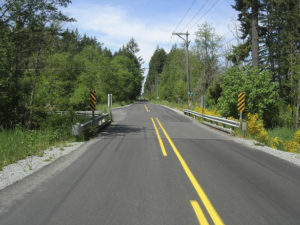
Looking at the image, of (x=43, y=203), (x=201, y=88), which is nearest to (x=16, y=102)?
(x=43, y=203)

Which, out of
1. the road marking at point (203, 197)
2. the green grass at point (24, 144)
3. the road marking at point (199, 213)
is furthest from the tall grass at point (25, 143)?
the road marking at point (199, 213)

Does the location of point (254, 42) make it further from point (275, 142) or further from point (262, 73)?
point (275, 142)

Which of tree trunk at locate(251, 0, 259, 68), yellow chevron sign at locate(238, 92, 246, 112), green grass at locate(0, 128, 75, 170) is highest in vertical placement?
tree trunk at locate(251, 0, 259, 68)

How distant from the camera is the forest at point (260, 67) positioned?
710 inches

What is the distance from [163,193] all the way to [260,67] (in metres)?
32.5

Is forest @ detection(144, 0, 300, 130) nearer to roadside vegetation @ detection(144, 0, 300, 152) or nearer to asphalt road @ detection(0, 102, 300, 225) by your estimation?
roadside vegetation @ detection(144, 0, 300, 152)

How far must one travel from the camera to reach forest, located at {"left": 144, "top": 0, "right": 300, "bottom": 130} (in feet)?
59.2

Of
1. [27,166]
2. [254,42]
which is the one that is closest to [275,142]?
[254,42]

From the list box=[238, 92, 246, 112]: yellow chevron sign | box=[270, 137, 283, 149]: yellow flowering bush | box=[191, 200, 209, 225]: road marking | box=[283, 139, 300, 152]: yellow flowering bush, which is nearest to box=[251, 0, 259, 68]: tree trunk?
box=[238, 92, 246, 112]: yellow chevron sign

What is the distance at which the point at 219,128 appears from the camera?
635 inches

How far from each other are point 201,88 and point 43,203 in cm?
4174

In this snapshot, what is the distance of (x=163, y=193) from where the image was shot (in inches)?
185

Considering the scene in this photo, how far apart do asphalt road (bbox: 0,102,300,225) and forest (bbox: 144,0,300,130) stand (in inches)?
449

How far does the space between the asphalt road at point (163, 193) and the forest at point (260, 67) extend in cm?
1141
